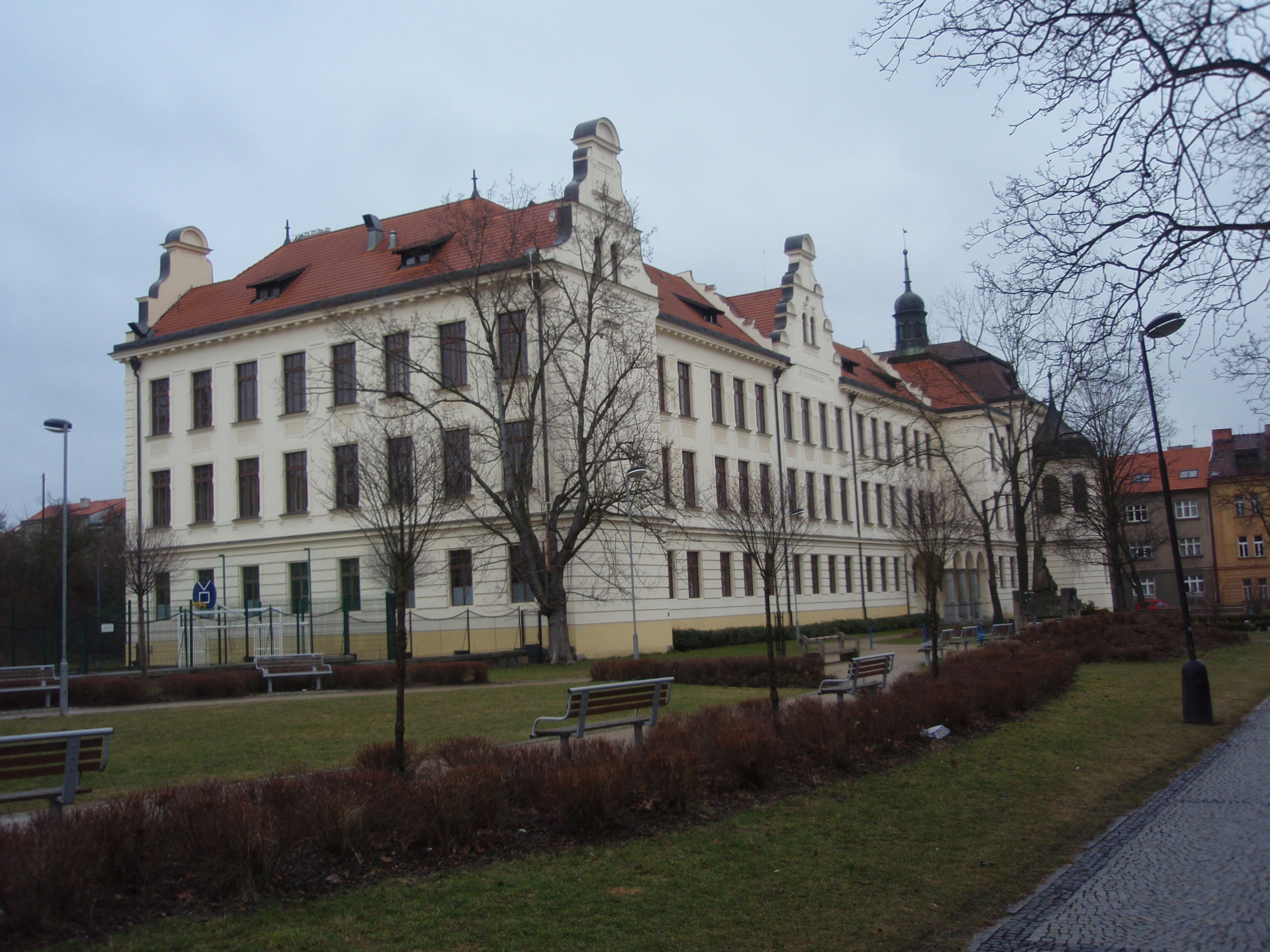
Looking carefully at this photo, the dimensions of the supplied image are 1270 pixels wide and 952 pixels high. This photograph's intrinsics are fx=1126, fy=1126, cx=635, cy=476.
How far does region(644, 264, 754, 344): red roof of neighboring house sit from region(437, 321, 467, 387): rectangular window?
308 inches

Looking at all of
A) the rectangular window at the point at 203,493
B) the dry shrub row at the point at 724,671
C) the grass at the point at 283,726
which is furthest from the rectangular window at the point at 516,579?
the rectangular window at the point at 203,493

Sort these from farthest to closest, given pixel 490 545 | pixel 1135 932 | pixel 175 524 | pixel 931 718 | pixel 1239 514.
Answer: pixel 1239 514 → pixel 175 524 → pixel 490 545 → pixel 931 718 → pixel 1135 932

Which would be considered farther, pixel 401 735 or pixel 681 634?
pixel 681 634

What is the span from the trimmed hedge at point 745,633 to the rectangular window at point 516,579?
5931mm

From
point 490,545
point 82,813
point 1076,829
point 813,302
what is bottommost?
point 1076,829

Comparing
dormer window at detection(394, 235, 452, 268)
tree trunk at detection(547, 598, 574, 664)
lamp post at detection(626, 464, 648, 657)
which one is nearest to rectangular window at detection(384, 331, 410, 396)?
dormer window at detection(394, 235, 452, 268)

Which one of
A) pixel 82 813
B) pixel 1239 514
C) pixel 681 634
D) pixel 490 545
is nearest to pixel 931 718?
pixel 82 813

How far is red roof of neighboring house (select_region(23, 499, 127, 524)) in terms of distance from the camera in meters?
77.0

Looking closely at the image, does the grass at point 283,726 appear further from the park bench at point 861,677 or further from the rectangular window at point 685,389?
the rectangular window at point 685,389

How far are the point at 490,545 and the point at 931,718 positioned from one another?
923 inches

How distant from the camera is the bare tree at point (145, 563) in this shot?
1102 inches

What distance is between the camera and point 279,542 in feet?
137

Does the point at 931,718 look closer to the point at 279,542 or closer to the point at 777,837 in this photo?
the point at 777,837

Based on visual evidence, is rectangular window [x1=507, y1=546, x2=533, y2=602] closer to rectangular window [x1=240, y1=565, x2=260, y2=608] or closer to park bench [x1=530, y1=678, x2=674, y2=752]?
rectangular window [x1=240, y1=565, x2=260, y2=608]
